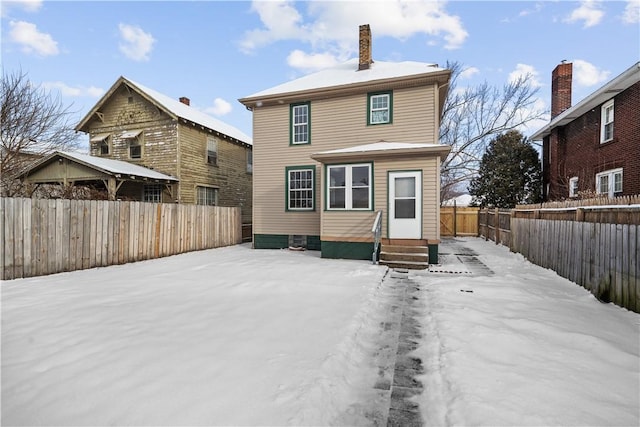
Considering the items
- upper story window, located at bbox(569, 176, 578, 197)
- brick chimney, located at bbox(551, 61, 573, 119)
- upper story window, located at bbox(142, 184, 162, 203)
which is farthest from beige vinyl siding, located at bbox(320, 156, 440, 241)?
brick chimney, located at bbox(551, 61, 573, 119)

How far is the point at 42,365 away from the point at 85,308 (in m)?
2.02

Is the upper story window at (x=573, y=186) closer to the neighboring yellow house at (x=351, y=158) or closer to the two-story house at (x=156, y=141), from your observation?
the neighboring yellow house at (x=351, y=158)

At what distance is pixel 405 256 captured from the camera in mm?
8336

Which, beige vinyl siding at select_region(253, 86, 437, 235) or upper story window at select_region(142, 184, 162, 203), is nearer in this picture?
beige vinyl siding at select_region(253, 86, 437, 235)

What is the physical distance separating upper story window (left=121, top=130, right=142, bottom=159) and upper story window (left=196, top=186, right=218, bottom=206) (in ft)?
11.7

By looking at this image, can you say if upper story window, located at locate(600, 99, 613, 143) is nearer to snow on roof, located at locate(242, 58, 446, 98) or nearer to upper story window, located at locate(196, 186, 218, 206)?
snow on roof, located at locate(242, 58, 446, 98)

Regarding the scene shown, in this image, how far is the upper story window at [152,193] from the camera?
16328 millimetres

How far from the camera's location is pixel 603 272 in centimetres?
525

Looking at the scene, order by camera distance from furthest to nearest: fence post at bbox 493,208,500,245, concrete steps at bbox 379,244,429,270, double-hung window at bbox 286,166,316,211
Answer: fence post at bbox 493,208,500,245
double-hung window at bbox 286,166,316,211
concrete steps at bbox 379,244,429,270

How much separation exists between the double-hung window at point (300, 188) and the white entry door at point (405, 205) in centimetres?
377

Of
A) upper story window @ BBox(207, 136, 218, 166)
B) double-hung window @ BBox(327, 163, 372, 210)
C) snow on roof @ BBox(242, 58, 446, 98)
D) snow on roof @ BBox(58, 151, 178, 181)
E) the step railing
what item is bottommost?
the step railing

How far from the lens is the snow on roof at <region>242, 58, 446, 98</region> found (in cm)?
1110

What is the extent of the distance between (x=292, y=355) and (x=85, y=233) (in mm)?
7716

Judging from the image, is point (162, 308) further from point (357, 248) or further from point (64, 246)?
point (357, 248)
